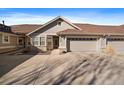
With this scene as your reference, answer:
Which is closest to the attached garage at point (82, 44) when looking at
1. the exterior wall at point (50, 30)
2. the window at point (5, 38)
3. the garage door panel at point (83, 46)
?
the garage door panel at point (83, 46)

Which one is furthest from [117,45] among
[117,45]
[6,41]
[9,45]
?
[9,45]

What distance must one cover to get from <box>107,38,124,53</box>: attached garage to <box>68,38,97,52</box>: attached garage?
2065 millimetres

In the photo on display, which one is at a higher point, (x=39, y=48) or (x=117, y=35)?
(x=117, y=35)

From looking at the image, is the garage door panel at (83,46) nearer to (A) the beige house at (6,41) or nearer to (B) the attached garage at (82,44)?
(B) the attached garage at (82,44)

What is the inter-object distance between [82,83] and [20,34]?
23685 millimetres

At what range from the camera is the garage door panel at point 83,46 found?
2008 cm

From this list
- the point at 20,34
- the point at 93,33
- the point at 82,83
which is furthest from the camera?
the point at 20,34

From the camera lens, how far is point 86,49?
20.4 meters

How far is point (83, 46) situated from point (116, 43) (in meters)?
4.51

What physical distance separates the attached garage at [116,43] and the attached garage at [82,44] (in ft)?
6.78
